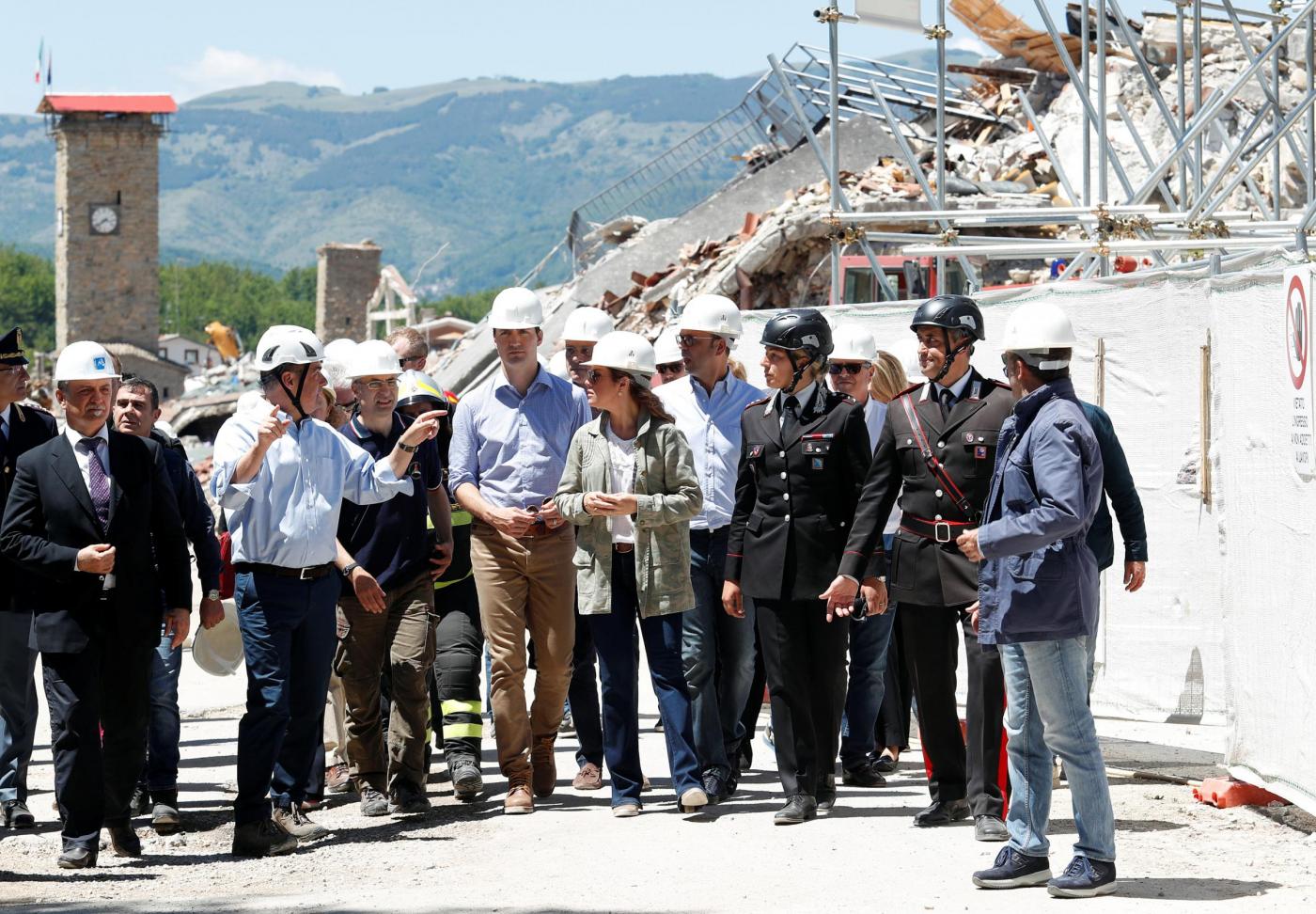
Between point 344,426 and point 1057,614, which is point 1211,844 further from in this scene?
point 344,426

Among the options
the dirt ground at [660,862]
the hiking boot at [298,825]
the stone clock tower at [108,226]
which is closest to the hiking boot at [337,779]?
the dirt ground at [660,862]

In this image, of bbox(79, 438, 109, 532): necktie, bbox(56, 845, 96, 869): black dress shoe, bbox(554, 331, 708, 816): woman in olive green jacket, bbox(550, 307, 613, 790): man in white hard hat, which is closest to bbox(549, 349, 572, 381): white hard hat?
bbox(550, 307, 613, 790): man in white hard hat

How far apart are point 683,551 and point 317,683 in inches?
62.1

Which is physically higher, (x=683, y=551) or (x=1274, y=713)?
(x=683, y=551)

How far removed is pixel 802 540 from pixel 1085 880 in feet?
6.14

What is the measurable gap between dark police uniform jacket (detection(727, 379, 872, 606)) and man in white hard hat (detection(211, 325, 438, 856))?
139 centimetres

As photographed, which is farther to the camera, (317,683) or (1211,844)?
(317,683)

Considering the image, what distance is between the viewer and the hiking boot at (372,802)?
7.61 meters

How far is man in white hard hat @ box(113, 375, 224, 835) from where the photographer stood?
7352 mm

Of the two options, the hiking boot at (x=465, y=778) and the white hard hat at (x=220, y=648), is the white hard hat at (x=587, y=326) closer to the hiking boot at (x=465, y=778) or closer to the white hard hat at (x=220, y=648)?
the hiking boot at (x=465, y=778)

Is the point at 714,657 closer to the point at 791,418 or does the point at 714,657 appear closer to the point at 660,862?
the point at 791,418

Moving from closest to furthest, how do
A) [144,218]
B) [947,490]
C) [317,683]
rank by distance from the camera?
[947,490], [317,683], [144,218]

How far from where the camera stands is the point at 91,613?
6703mm

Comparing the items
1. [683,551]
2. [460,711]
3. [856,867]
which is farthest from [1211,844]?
[460,711]
